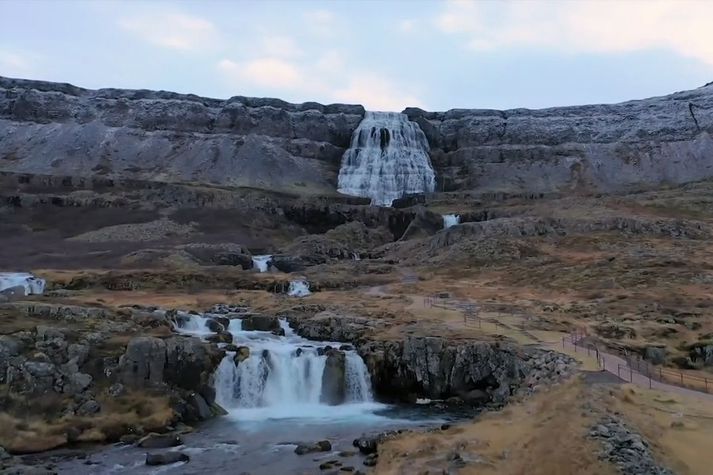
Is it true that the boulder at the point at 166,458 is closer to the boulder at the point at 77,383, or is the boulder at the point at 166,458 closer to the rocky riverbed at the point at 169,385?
the rocky riverbed at the point at 169,385

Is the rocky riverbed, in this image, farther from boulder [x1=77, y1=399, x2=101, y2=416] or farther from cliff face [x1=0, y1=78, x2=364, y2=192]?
cliff face [x1=0, y1=78, x2=364, y2=192]

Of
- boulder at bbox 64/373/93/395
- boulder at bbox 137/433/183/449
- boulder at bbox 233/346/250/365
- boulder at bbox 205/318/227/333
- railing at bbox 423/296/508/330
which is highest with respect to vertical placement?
railing at bbox 423/296/508/330

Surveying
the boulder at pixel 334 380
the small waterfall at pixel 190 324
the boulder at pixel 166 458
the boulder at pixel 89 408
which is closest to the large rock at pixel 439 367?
the boulder at pixel 334 380

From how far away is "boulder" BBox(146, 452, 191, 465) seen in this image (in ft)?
70.7

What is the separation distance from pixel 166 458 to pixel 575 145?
373 feet

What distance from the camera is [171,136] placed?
388 feet

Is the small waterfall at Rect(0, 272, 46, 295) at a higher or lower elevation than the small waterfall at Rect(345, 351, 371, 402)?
higher

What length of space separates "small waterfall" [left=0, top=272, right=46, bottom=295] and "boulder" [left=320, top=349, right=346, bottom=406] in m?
31.1

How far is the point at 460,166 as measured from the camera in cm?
12031

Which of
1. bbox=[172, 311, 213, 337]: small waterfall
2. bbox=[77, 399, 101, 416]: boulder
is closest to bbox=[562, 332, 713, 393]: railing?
bbox=[172, 311, 213, 337]: small waterfall

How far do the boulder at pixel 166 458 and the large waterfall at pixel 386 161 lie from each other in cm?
8747

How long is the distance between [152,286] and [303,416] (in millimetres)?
29282

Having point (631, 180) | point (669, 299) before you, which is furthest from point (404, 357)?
point (631, 180)

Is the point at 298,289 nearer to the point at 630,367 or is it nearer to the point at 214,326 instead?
the point at 214,326
